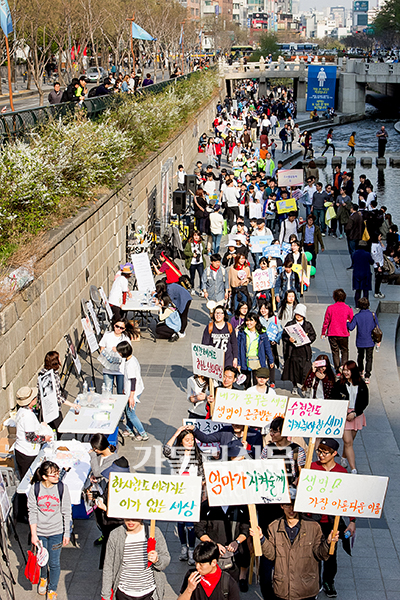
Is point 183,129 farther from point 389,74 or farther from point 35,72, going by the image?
point 389,74

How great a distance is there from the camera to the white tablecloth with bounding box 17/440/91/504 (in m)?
7.85

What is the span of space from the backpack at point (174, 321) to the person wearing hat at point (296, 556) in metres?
7.96

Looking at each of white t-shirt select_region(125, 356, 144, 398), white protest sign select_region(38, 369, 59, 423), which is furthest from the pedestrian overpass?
white protest sign select_region(38, 369, 59, 423)

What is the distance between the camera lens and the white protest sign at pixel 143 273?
48.1 feet

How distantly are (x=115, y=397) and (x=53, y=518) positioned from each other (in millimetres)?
2970

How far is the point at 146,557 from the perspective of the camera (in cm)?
586

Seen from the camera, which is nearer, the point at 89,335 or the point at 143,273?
the point at 89,335

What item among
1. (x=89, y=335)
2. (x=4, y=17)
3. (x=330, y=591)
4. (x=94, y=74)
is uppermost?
(x=4, y=17)

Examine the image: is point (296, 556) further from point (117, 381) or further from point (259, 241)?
point (259, 241)

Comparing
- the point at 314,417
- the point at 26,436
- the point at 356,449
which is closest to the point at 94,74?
the point at 356,449

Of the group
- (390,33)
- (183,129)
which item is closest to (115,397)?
(183,129)

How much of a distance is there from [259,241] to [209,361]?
272 inches

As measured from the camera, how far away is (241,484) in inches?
254

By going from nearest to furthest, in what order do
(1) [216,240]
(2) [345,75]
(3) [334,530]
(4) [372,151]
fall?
(3) [334,530] → (1) [216,240] → (4) [372,151] → (2) [345,75]
